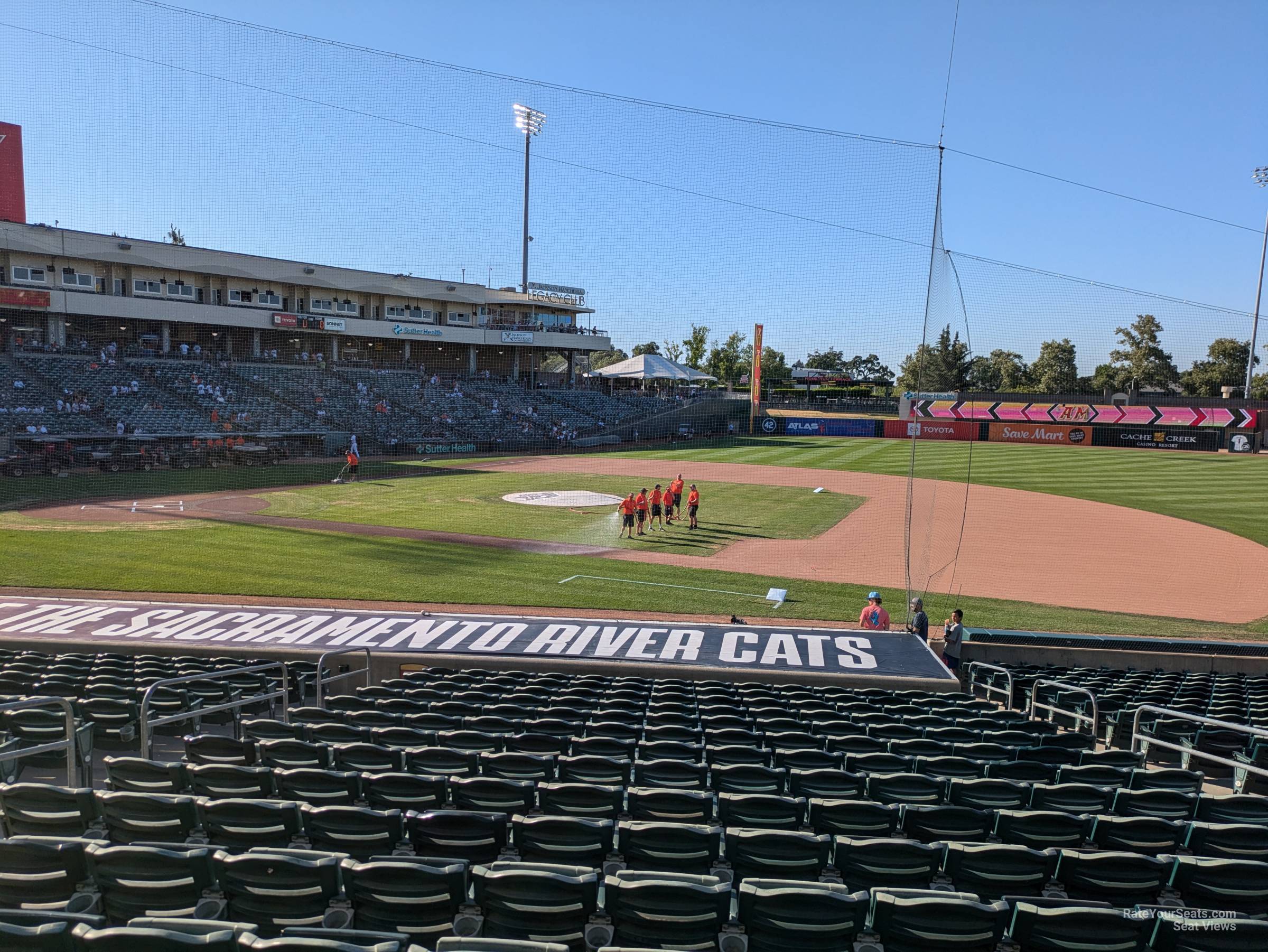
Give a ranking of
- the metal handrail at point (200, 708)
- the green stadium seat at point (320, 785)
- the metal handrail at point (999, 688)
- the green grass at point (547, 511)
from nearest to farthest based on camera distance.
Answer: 1. the green stadium seat at point (320, 785)
2. the metal handrail at point (200, 708)
3. the metal handrail at point (999, 688)
4. the green grass at point (547, 511)

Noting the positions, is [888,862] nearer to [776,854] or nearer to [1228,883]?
[776,854]

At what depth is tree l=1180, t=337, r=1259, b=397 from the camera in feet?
218

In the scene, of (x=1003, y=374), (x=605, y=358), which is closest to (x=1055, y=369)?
(x=1003, y=374)

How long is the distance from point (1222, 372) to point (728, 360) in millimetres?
42035

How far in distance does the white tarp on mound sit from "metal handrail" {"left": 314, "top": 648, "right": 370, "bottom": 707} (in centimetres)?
1804

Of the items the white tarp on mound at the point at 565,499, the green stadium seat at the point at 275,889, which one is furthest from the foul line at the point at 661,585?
the green stadium seat at the point at 275,889

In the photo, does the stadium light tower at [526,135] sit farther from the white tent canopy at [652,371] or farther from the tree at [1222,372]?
the tree at [1222,372]

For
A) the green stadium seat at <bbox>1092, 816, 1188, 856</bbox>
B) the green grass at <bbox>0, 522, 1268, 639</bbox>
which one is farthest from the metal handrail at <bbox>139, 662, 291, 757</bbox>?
the green grass at <bbox>0, 522, 1268, 639</bbox>

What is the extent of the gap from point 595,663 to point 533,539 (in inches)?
477

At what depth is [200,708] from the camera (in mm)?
7660

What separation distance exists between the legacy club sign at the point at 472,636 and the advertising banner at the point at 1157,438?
162 ft

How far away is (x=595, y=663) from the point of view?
1064 centimetres

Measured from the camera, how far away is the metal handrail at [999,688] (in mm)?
9945
